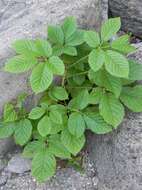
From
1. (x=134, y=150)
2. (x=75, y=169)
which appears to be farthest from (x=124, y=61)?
(x=75, y=169)

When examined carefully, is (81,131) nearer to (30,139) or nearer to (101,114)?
(101,114)

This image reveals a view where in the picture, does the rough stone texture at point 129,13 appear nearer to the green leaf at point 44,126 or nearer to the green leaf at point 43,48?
the green leaf at point 43,48

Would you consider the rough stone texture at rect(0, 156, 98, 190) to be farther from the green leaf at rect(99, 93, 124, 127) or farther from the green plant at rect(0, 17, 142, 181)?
the green leaf at rect(99, 93, 124, 127)

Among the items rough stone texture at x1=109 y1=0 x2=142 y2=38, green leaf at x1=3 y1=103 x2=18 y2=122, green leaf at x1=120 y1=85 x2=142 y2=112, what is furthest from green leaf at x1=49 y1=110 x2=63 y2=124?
rough stone texture at x1=109 y1=0 x2=142 y2=38

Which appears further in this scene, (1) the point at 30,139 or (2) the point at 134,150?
(1) the point at 30,139

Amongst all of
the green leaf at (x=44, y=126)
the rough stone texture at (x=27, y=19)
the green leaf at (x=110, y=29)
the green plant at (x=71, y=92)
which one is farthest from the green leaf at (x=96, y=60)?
the rough stone texture at (x=27, y=19)

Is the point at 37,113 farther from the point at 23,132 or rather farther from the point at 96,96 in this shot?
the point at 96,96

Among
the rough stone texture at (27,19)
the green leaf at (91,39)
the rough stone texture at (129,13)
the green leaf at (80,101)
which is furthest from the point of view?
the rough stone texture at (129,13)
